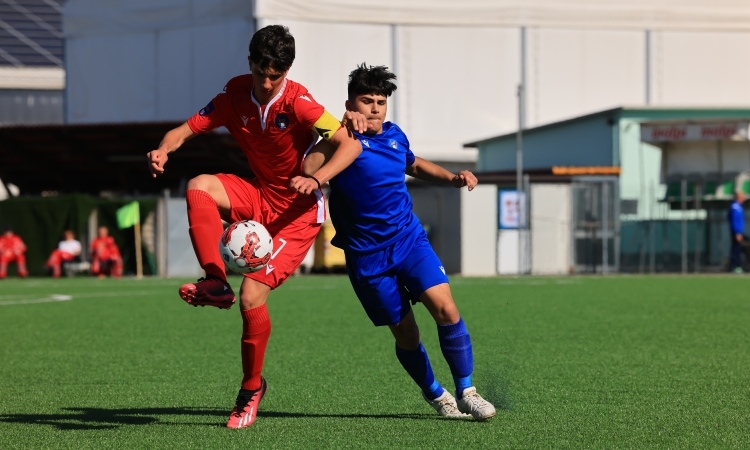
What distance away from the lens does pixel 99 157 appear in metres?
39.9

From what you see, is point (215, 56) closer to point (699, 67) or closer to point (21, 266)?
point (21, 266)

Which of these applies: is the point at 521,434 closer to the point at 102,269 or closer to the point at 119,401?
the point at 119,401

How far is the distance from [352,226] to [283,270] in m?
0.47

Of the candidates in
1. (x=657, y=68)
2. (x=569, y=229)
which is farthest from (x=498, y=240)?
(x=657, y=68)

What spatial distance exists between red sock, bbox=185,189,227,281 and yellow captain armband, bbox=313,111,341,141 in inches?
28.2

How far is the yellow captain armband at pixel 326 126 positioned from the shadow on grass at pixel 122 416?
1.61m

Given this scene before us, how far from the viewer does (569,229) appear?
107ft

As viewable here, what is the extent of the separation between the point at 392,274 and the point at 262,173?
0.93 m

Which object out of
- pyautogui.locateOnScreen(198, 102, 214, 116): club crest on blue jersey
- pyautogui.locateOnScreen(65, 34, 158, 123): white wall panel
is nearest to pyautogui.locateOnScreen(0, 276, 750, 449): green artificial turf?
pyautogui.locateOnScreen(198, 102, 214, 116): club crest on blue jersey

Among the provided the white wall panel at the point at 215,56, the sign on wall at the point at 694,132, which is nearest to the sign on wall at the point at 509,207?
the sign on wall at the point at 694,132

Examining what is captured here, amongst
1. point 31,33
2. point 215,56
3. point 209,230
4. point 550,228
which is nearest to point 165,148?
point 209,230

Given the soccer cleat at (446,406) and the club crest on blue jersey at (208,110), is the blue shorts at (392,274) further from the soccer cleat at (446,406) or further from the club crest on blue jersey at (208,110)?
the club crest on blue jersey at (208,110)

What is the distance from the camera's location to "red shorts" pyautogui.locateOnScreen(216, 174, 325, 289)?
701cm

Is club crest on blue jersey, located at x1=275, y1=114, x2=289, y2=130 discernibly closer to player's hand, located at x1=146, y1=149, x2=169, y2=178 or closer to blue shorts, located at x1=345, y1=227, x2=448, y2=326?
player's hand, located at x1=146, y1=149, x2=169, y2=178
